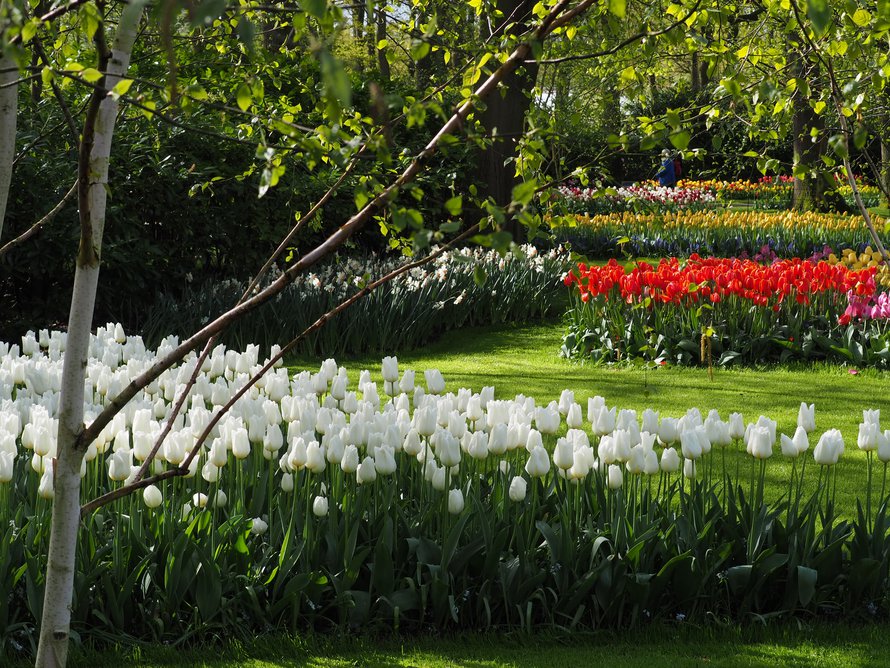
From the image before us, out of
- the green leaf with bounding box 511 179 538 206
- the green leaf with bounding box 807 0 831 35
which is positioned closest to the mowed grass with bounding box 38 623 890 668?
the green leaf with bounding box 511 179 538 206

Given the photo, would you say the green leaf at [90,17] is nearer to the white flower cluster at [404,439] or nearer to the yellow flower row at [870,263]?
the white flower cluster at [404,439]

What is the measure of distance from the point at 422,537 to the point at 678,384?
4.29m

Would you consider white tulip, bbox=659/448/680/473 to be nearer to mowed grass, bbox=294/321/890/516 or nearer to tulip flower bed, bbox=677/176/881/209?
mowed grass, bbox=294/321/890/516

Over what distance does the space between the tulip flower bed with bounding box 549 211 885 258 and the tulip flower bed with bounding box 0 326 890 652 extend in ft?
29.8

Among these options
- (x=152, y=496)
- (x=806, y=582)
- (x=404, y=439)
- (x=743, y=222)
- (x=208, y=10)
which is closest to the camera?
(x=208, y=10)

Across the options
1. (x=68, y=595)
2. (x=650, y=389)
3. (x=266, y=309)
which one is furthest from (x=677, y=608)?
(x=266, y=309)

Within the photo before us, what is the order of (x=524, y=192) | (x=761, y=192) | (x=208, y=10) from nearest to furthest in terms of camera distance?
(x=208, y=10), (x=524, y=192), (x=761, y=192)

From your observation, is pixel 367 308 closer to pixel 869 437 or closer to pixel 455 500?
pixel 455 500

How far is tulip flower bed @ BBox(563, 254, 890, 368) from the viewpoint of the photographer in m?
7.53

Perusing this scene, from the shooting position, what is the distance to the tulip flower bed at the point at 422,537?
3.14 meters

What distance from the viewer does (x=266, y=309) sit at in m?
8.13

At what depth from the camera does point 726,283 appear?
7402 millimetres

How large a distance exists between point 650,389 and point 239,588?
14.5 feet

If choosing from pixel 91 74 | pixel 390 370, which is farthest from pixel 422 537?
pixel 91 74
